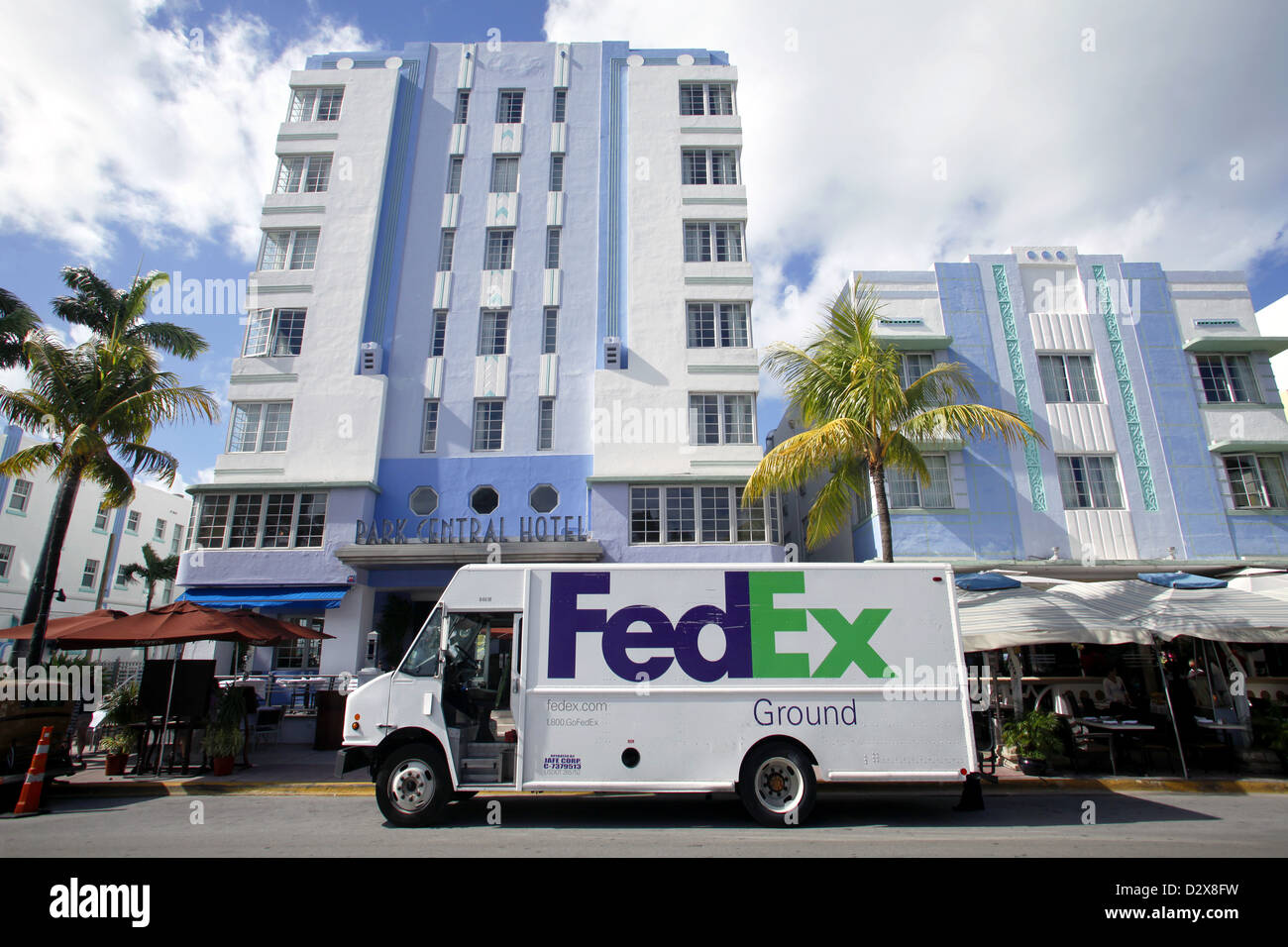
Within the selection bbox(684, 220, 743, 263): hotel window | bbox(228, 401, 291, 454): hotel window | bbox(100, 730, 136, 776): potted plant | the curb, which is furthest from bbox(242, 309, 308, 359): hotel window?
the curb

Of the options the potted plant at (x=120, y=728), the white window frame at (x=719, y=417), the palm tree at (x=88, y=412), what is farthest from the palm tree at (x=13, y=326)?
the white window frame at (x=719, y=417)

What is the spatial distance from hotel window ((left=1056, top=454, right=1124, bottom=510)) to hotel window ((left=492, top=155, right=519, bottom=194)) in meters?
20.5

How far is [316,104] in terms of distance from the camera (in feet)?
80.5

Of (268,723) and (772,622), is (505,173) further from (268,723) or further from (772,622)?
→ (772,622)

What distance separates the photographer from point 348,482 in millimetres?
19734

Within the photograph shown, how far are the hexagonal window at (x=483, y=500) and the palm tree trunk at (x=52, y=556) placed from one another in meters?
9.34

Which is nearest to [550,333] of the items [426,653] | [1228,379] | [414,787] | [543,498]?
[543,498]

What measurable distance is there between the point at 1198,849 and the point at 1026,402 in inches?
630

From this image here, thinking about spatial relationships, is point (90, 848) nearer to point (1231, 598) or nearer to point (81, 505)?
point (1231, 598)

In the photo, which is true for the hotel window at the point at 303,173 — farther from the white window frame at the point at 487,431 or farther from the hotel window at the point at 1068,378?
the hotel window at the point at 1068,378

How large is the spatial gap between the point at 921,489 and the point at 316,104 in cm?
2544

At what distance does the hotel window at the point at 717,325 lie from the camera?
21656 millimetres

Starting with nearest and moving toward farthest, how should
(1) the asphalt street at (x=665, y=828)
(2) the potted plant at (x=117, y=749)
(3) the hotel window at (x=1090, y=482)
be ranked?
(1) the asphalt street at (x=665, y=828) → (2) the potted plant at (x=117, y=749) → (3) the hotel window at (x=1090, y=482)

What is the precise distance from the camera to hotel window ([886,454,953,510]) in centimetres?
1931
